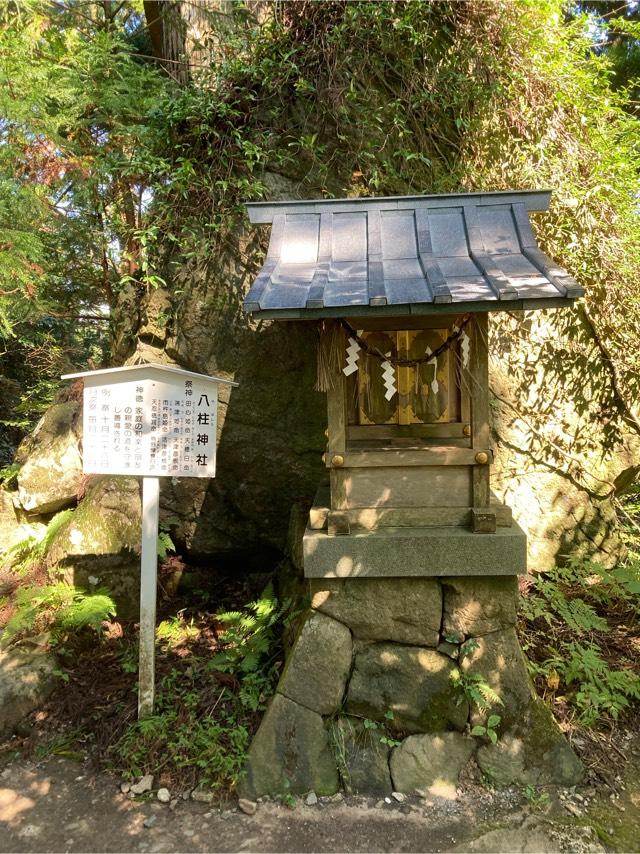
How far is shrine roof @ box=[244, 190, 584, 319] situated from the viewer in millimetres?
3029

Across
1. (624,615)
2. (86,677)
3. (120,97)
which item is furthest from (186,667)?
(120,97)

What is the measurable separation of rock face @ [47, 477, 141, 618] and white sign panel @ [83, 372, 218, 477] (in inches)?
76.4

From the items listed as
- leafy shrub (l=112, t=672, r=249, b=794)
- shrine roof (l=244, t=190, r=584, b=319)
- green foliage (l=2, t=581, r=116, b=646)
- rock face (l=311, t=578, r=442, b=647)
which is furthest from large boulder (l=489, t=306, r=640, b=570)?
green foliage (l=2, t=581, r=116, b=646)

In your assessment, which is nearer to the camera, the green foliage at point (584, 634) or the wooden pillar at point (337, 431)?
the wooden pillar at point (337, 431)

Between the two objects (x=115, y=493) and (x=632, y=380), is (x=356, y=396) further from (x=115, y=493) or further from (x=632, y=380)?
Result: (x=632, y=380)

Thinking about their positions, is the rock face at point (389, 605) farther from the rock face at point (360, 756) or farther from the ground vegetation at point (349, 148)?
the ground vegetation at point (349, 148)

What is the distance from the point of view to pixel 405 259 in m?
3.48

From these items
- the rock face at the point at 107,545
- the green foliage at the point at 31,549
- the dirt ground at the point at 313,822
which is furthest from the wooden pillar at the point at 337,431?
the green foliage at the point at 31,549

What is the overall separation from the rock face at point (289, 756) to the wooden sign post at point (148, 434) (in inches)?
38.4

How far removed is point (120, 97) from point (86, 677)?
6530 mm

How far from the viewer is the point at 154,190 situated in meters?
5.65

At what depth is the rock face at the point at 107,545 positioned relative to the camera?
17.2 feet

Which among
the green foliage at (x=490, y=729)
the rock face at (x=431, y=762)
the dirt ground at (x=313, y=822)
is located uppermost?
the green foliage at (x=490, y=729)

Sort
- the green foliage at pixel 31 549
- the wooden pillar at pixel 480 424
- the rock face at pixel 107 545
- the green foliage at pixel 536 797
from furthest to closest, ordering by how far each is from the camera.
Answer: the green foliage at pixel 31 549 < the rock face at pixel 107 545 < the wooden pillar at pixel 480 424 < the green foliage at pixel 536 797
